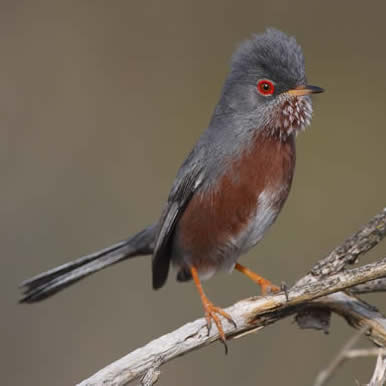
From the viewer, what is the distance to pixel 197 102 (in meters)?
7.48

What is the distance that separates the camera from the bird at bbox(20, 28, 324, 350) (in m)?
4.19

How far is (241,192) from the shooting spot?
416 cm

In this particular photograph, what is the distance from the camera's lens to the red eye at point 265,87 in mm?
4280

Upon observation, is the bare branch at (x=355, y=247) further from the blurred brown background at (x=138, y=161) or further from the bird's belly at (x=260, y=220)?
the blurred brown background at (x=138, y=161)

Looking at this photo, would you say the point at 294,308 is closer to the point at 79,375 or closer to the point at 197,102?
the point at 79,375

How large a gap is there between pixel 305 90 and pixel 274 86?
8.2 inches

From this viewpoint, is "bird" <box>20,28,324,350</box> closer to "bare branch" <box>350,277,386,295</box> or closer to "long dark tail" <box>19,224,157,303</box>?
"long dark tail" <box>19,224,157,303</box>

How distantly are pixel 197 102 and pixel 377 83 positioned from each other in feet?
6.79

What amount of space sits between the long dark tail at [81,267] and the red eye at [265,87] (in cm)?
128

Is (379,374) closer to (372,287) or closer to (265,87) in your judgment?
(372,287)

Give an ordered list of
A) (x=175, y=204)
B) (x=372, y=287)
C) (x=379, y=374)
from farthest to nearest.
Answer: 1. (x=175, y=204)
2. (x=372, y=287)
3. (x=379, y=374)

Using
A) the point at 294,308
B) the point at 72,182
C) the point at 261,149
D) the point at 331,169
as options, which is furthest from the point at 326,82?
the point at 294,308

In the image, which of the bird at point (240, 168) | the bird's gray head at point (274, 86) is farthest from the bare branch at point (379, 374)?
the bird's gray head at point (274, 86)

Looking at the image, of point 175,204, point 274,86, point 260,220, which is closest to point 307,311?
point 260,220
